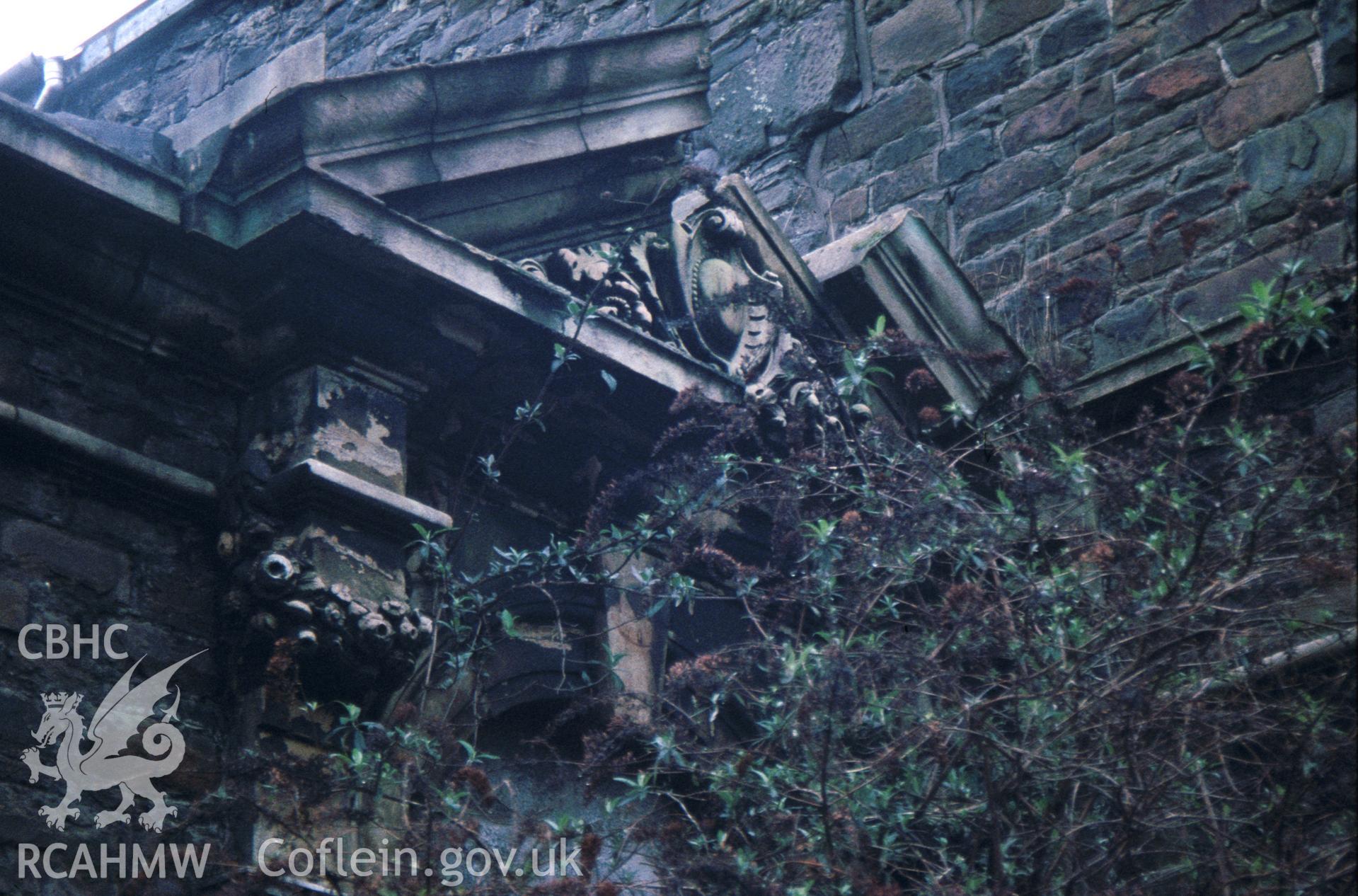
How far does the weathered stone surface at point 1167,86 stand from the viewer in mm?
6355

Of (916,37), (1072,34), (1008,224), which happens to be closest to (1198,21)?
(1072,34)

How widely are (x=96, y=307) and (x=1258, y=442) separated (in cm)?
283

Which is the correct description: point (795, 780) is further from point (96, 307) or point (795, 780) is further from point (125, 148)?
point (125, 148)

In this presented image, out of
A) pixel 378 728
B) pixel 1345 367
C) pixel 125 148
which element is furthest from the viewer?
pixel 1345 367

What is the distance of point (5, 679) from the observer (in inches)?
134

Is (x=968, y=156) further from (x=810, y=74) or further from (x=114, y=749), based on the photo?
(x=114, y=749)

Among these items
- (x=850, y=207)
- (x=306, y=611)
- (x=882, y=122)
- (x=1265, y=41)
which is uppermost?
(x=882, y=122)

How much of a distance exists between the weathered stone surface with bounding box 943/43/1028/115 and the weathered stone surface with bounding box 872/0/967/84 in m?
0.14

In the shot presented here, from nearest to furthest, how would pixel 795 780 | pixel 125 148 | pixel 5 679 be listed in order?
1. pixel 5 679
2. pixel 795 780
3. pixel 125 148

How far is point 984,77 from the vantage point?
279 inches

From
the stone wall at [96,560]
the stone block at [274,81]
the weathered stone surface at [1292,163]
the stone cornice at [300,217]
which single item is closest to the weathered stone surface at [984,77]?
the weathered stone surface at [1292,163]

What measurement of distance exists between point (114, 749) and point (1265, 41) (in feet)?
16.0

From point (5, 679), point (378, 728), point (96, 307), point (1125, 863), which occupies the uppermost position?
point (96, 307)

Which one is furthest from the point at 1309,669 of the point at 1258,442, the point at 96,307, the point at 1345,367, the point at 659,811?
the point at 96,307
